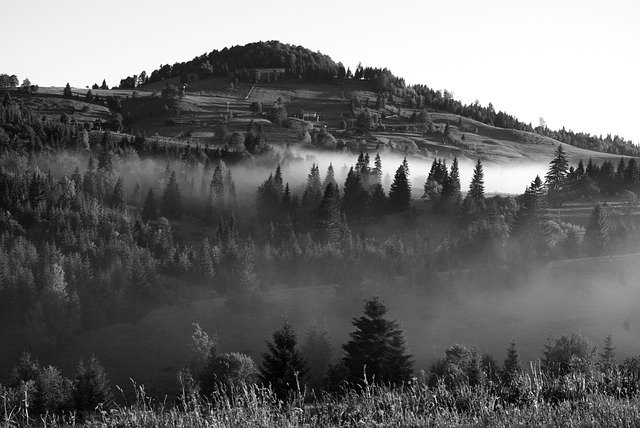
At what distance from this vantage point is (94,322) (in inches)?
4011

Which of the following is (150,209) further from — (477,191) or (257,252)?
(477,191)

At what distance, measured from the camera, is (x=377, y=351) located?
53.8 meters

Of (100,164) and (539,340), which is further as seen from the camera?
(100,164)

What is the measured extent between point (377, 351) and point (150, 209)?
412ft

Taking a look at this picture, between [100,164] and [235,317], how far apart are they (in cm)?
11279

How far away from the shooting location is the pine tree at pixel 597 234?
116062 millimetres

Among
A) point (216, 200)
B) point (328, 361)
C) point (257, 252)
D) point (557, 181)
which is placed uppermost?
point (557, 181)

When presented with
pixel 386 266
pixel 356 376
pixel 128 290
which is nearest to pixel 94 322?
pixel 128 290

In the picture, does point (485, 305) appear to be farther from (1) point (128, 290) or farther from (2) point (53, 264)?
(2) point (53, 264)

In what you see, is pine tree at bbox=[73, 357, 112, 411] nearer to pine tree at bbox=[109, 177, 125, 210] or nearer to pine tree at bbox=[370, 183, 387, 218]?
pine tree at bbox=[370, 183, 387, 218]

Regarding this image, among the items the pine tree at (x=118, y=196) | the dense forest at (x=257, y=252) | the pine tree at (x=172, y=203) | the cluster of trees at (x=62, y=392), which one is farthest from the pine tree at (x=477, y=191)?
the cluster of trees at (x=62, y=392)

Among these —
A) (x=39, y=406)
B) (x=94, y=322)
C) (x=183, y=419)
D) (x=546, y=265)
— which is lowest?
(x=94, y=322)

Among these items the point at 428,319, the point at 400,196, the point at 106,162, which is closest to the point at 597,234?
the point at 428,319

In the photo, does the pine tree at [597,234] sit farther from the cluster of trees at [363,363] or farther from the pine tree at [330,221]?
the pine tree at [330,221]
